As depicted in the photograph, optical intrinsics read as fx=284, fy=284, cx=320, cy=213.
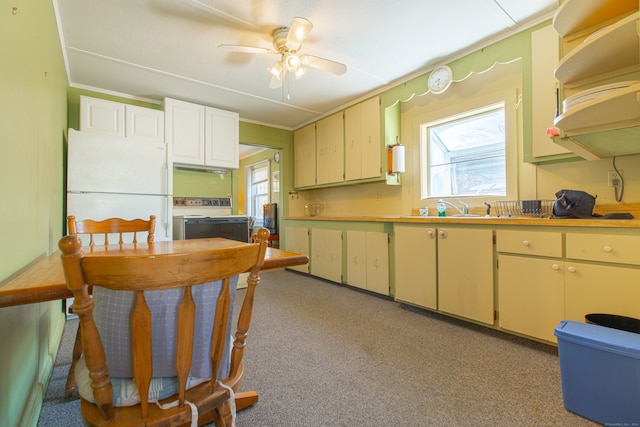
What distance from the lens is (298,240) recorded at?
169 inches

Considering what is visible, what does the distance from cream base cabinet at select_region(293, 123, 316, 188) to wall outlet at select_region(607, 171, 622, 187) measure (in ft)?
10.8

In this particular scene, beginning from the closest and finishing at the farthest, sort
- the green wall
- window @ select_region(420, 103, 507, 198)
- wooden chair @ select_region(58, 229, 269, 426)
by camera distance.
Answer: wooden chair @ select_region(58, 229, 269, 426) → the green wall → window @ select_region(420, 103, 507, 198)

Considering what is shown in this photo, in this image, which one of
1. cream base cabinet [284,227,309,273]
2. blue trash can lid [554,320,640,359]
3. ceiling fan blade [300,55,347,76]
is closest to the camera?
blue trash can lid [554,320,640,359]

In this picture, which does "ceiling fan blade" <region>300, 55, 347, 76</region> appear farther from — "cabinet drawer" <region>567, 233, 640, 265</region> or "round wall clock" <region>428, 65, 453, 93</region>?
"cabinet drawer" <region>567, 233, 640, 265</region>

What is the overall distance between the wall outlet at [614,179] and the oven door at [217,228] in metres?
3.47

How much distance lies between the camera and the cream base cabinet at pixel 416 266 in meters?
2.42

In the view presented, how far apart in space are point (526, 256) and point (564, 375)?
2.50ft

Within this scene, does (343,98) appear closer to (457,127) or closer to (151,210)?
(457,127)

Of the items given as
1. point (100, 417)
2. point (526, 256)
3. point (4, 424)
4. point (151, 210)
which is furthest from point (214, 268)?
point (151, 210)

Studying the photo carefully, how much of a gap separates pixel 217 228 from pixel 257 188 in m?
3.63

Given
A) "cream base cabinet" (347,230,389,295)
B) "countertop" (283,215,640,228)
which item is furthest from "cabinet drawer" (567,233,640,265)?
"cream base cabinet" (347,230,389,295)

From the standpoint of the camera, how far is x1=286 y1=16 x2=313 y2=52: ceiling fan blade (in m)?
1.94

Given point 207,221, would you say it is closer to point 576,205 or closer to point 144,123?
point 144,123

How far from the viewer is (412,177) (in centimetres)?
338
